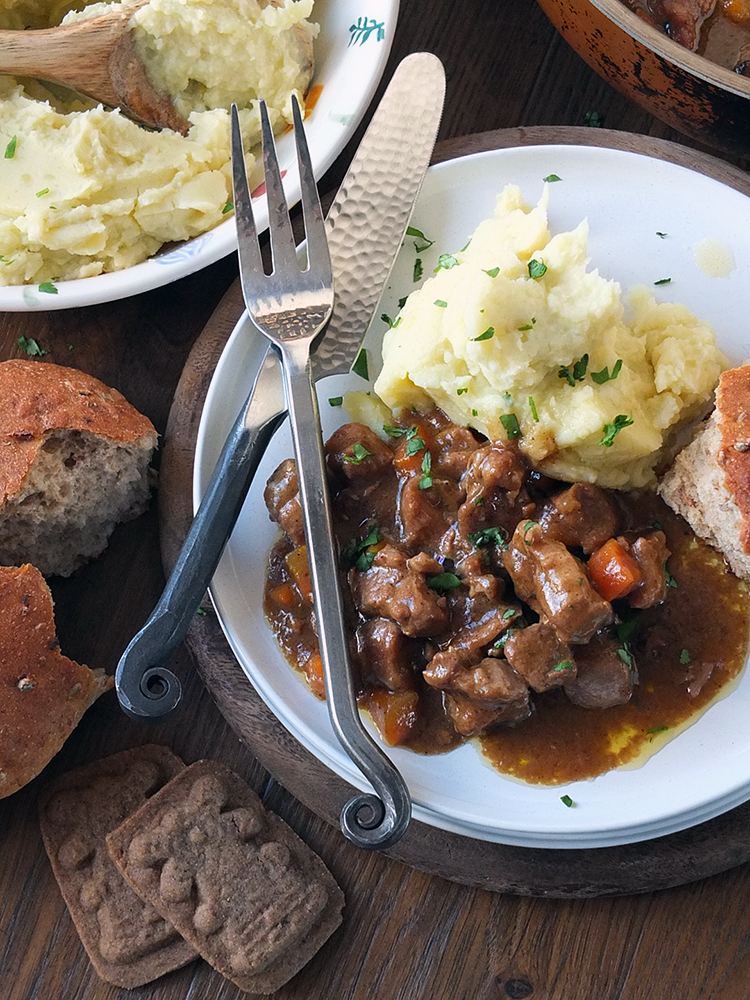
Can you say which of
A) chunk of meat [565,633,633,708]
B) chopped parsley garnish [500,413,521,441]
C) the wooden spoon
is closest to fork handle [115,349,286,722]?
chopped parsley garnish [500,413,521,441]

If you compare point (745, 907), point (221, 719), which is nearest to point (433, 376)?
point (221, 719)

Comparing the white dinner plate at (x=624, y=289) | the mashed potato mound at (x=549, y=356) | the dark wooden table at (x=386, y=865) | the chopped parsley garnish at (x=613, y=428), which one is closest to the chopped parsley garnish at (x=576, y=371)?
the mashed potato mound at (x=549, y=356)

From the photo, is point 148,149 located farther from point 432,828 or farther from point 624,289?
point 432,828

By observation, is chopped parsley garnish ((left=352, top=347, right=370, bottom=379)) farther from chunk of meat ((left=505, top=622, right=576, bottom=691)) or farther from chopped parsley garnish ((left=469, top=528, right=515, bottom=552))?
chunk of meat ((left=505, top=622, right=576, bottom=691))

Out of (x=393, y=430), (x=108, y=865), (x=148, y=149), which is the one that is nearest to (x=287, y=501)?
(x=393, y=430)

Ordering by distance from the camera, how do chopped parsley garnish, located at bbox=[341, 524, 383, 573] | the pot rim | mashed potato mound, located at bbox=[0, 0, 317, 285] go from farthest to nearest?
mashed potato mound, located at bbox=[0, 0, 317, 285] → chopped parsley garnish, located at bbox=[341, 524, 383, 573] → the pot rim
